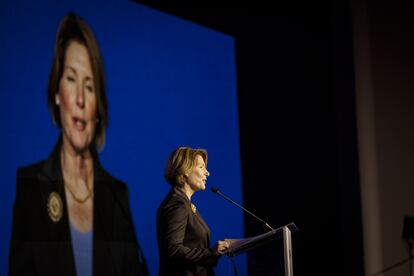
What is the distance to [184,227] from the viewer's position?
3.39 meters

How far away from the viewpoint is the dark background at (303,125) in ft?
18.2

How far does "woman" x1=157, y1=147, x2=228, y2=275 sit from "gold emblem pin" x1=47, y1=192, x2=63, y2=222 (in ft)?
2.57

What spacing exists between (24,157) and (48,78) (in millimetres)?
450

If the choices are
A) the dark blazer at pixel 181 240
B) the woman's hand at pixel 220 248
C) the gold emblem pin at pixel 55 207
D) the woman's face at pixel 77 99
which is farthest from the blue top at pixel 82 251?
the woman's hand at pixel 220 248

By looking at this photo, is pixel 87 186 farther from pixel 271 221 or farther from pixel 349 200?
pixel 349 200

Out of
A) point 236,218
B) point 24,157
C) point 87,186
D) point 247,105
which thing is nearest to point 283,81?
point 247,105

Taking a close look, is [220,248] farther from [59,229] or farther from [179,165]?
[59,229]

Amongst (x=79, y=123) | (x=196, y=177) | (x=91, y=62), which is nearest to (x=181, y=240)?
(x=196, y=177)

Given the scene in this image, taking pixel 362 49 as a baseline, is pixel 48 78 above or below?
below

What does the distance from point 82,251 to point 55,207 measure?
292 millimetres

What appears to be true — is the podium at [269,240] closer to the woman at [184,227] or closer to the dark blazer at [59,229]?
the woman at [184,227]

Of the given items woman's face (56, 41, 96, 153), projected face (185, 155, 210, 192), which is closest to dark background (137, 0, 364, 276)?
woman's face (56, 41, 96, 153)

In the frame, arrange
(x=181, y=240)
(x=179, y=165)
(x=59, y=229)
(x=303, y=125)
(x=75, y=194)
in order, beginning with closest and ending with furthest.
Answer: (x=181, y=240) → (x=179, y=165) → (x=59, y=229) → (x=75, y=194) → (x=303, y=125)

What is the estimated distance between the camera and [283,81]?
5809 mm
